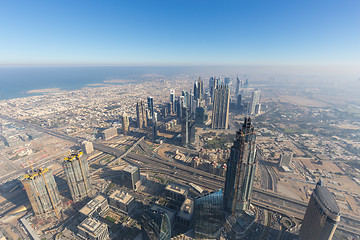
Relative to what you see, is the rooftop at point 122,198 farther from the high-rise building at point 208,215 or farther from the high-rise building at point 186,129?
the high-rise building at point 186,129

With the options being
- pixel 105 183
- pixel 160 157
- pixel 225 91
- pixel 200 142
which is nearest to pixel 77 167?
pixel 105 183

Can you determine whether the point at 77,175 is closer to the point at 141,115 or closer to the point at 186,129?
Answer: the point at 186,129

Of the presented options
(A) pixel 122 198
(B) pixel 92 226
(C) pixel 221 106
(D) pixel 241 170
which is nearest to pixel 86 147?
(A) pixel 122 198

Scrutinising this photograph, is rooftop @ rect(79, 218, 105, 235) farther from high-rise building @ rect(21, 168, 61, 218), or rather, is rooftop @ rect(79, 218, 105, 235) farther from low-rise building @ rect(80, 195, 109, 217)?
high-rise building @ rect(21, 168, 61, 218)

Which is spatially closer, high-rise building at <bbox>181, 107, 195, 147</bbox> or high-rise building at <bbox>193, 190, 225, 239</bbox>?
high-rise building at <bbox>193, 190, 225, 239</bbox>

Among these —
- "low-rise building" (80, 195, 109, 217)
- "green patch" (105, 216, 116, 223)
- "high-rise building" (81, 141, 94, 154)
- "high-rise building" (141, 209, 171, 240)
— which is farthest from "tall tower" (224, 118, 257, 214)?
"high-rise building" (81, 141, 94, 154)

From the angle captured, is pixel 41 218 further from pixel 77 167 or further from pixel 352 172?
pixel 352 172
